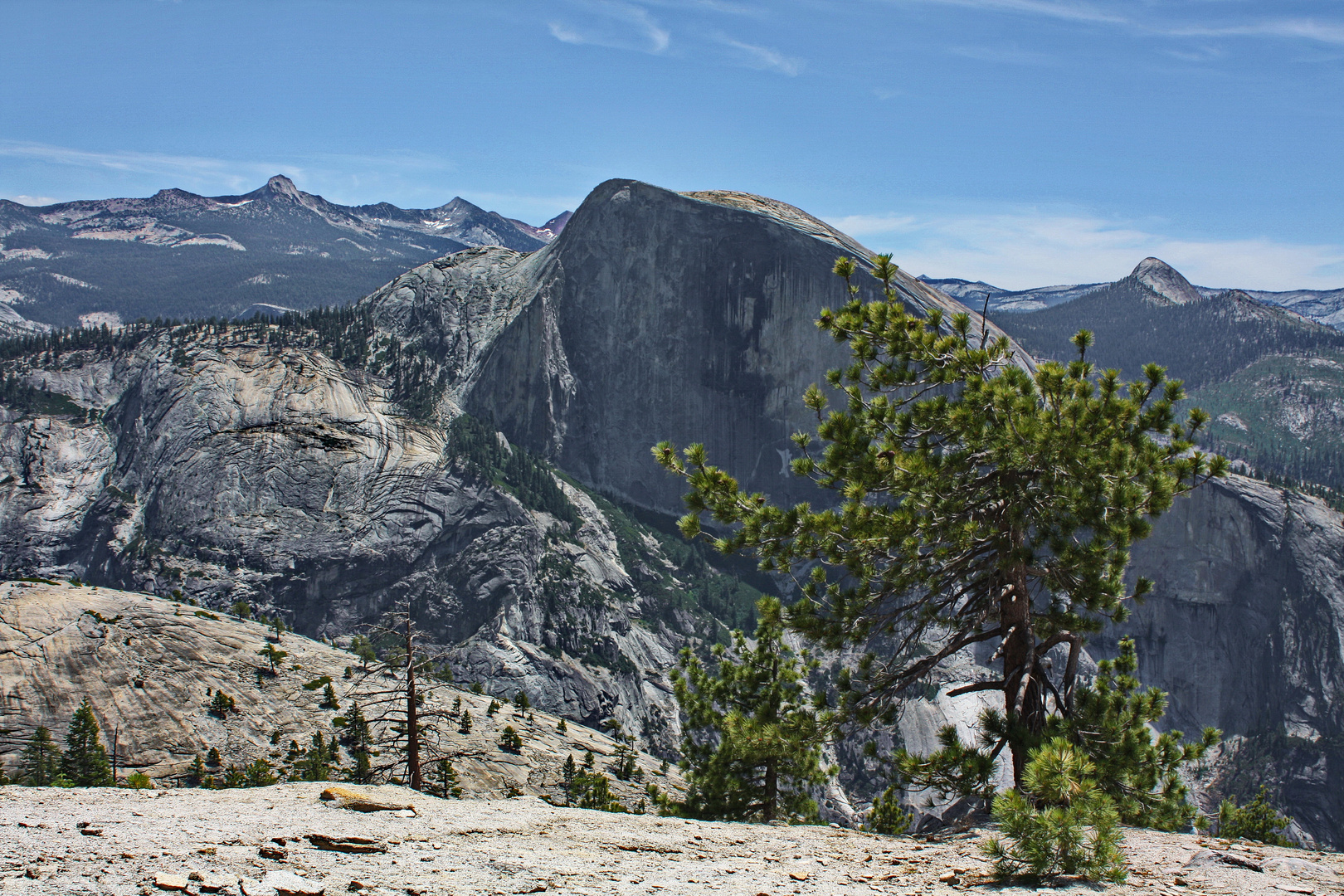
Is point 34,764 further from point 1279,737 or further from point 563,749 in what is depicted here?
point 1279,737

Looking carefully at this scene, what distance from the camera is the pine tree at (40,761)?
190 ft

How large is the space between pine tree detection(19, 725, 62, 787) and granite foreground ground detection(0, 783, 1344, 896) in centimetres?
5673

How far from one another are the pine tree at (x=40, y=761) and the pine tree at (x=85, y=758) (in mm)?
900

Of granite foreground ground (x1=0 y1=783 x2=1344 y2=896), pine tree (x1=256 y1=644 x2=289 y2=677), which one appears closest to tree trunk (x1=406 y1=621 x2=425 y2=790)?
granite foreground ground (x1=0 y1=783 x2=1344 y2=896)

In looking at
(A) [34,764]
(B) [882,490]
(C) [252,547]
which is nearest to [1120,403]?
(B) [882,490]

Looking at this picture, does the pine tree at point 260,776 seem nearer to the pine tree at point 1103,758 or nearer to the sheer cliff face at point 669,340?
the pine tree at point 1103,758

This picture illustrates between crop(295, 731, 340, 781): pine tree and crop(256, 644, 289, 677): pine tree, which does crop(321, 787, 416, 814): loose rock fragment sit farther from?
crop(256, 644, 289, 677): pine tree

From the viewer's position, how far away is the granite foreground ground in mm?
9477

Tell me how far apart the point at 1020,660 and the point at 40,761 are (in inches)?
2877

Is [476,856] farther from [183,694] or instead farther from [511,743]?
[183,694]

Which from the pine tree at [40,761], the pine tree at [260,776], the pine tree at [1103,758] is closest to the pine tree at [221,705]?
the pine tree at [40,761]

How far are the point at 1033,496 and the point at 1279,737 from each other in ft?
575

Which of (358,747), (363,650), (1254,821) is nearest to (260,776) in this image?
(358,747)

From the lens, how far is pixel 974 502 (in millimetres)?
17422
